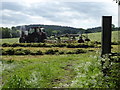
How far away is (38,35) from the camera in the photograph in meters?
35.2

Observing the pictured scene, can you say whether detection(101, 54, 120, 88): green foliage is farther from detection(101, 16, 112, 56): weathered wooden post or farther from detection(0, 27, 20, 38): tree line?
detection(0, 27, 20, 38): tree line

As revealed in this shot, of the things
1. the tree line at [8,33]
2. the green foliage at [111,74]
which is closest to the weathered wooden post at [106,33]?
the green foliage at [111,74]

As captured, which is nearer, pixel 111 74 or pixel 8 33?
pixel 111 74

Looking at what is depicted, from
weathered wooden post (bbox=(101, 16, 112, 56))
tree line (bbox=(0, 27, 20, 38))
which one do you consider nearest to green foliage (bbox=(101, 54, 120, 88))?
weathered wooden post (bbox=(101, 16, 112, 56))

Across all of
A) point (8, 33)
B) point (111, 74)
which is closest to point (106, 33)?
point (111, 74)

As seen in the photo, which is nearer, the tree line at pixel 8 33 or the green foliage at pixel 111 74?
the green foliage at pixel 111 74

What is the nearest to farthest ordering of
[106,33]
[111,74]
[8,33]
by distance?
1. [111,74]
2. [106,33]
3. [8,33]

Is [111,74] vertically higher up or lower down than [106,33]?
lower down

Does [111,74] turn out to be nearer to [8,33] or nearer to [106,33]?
[106,33]

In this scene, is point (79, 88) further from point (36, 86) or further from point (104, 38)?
point (104, 38)

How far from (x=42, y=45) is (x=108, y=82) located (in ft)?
72.4

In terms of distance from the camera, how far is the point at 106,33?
718cm

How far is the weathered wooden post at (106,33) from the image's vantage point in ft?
23.4

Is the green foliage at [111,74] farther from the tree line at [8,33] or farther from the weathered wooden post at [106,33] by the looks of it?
the tree line at [8,33]
